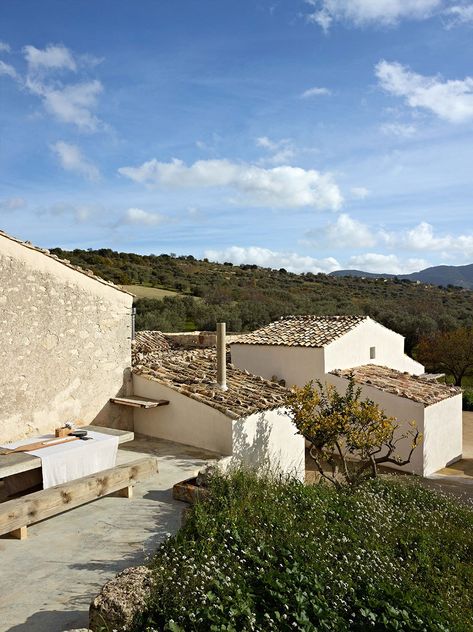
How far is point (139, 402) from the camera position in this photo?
10.1 m

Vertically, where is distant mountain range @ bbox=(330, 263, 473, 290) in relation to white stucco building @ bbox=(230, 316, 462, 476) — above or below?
above

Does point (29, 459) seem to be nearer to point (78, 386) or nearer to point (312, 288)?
point (78, 386)

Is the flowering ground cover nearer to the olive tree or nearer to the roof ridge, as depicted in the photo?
the roof ridge

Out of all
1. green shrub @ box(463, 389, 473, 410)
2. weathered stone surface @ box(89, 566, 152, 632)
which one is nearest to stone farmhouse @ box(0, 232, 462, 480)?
weathered stone surface @ box(89, 566, 152, 632)

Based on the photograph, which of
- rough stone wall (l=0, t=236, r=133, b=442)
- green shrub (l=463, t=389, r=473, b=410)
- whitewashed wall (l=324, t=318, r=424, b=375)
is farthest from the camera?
green shrub (l=463, t=389, r=473, b=410)

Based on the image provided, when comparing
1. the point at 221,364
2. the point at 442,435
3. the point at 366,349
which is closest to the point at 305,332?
the point at 366,349

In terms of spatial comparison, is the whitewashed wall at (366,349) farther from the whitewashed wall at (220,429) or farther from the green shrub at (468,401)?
the whitewashed wall at (220,429)

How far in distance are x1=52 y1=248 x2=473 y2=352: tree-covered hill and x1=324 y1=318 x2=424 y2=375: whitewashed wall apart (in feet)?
43.7

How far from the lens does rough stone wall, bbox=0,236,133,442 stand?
848 cm

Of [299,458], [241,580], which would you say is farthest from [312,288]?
[241,580]

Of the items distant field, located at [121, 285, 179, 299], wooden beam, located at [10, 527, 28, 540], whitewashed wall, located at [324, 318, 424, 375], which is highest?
distant field, located at [121, 285, 179, 299]

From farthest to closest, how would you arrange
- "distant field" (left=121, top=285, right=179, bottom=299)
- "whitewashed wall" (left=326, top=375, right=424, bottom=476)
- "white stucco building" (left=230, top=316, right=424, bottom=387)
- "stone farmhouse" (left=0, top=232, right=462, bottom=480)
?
"distant field" (left=121, top=285, right=179, bottom=299) < "white stucco building" (left=230, top=316, right=424, bottom=387) < "whitewashed wall" (left=326, top=375, right=424, bottom=476) < "stone farmhouse" (left=0, top=232, right=462, bottom=480)

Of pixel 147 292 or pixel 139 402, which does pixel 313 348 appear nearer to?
pixel 139 402

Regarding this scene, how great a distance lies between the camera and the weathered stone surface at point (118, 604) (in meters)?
3.98
